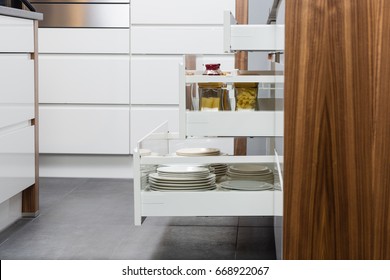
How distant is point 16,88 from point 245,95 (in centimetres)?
124

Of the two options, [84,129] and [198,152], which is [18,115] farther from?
[84,129]

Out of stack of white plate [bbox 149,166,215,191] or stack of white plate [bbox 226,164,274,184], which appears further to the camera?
stack of white plate [bbox 226,164,274,184]

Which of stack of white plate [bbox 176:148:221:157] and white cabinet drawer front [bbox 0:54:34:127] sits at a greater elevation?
white cabinet drawer front [bbox 0:54:34:127]

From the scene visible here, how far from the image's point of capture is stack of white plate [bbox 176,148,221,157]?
2.84m

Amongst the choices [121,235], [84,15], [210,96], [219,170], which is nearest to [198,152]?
[219,170]

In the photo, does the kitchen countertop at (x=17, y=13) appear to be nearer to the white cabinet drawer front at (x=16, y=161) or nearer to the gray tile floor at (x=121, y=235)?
the white cabinet drawer front at (x=16, y=161)

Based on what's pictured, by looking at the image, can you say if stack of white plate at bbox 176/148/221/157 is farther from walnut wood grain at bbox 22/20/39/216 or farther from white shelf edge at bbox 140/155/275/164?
walnut wood grain at bbox 22/20/39/216

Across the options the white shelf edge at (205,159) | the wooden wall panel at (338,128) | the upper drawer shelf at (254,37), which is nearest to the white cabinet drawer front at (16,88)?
the white shelf edge at (205,159)

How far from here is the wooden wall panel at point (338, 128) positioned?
5.84ft

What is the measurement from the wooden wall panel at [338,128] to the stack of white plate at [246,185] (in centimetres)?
72

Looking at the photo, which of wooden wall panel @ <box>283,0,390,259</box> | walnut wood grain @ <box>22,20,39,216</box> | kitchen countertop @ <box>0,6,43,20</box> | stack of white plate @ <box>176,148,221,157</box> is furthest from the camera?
walnut wood grain @ <box>22,20,39,216</box>

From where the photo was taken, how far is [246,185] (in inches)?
104

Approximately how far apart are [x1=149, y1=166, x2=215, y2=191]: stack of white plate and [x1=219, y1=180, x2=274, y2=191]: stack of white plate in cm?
7

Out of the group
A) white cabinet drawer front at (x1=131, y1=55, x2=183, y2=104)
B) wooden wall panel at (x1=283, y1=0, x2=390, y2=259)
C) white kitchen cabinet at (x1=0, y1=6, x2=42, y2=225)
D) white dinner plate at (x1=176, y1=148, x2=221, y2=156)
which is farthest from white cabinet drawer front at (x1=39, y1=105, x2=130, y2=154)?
wooden wall panel at (x1=283, y1=0, x2=390, y2=259)
